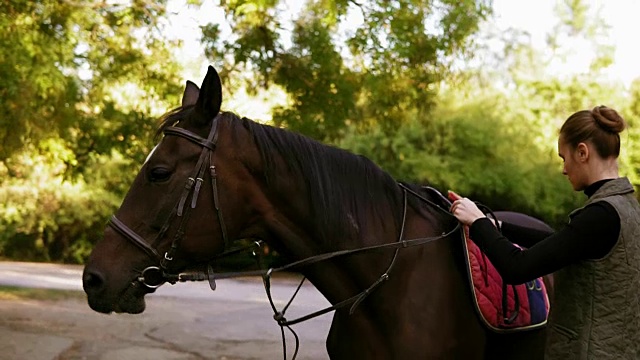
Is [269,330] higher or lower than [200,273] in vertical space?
lower

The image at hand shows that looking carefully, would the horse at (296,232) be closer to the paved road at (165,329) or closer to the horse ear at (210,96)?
the horse ear at (210,96)

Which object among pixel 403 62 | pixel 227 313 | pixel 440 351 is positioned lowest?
pixel 227 313

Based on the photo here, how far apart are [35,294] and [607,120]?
553 inches

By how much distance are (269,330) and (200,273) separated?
8313 mm

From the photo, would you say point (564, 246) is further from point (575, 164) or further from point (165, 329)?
point (165, 329)

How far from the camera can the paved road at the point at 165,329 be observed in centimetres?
884

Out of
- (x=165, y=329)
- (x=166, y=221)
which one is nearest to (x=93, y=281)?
(x=166, y=221)

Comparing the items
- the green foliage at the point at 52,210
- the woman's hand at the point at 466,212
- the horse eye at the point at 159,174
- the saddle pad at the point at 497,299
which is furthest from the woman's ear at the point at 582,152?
the green foliage at the point at 52,210

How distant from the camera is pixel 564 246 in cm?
238

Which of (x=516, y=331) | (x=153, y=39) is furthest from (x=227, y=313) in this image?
(x=516, y=331)

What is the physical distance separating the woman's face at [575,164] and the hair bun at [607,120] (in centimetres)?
10

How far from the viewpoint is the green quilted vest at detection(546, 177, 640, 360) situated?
2369 mm

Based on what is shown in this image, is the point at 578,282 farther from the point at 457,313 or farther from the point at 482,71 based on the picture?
the point at 482,71

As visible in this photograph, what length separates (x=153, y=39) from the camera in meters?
9.98
